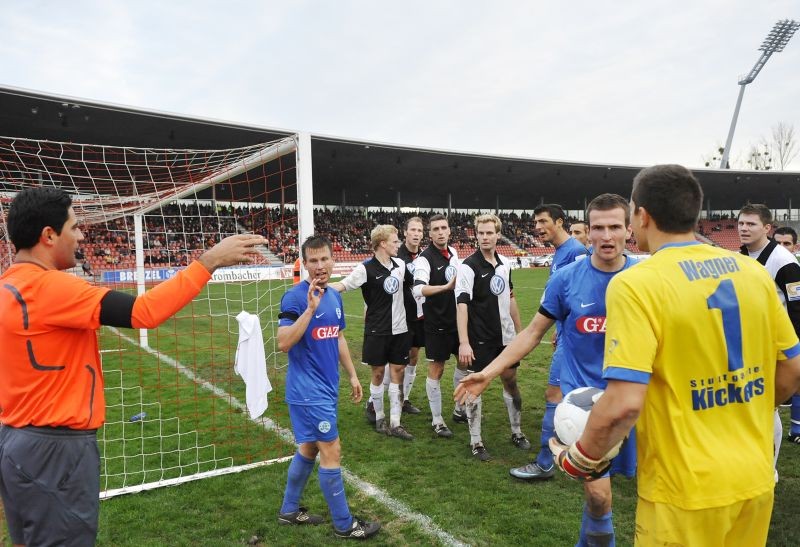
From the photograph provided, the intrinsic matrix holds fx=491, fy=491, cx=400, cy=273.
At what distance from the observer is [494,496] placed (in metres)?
3.93

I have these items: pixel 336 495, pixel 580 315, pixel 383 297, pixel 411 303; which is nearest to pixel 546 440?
pixel 580 315

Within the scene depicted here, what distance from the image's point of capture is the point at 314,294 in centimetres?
328

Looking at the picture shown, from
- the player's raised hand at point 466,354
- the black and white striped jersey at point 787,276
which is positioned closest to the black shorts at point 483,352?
the player's raised hand at point 466,354

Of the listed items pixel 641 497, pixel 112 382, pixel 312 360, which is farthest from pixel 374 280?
pixel 112 382

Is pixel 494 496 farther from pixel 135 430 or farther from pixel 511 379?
pixel 135 430

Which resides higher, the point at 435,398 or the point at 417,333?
the point at 417,333

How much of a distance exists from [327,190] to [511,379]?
122 ft

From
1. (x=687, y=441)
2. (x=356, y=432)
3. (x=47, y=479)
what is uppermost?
(x=687, y=441)

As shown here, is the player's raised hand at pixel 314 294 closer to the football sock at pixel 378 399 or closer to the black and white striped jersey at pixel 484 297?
the black and white striped jersey at pixel 484 297

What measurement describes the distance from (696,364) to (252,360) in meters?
3.64

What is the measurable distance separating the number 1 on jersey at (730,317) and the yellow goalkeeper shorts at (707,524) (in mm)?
471

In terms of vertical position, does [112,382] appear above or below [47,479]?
below

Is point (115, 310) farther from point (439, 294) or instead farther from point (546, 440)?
point (439, 294)

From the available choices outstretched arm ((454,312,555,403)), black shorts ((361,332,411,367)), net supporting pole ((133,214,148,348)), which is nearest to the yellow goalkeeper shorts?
outstretched arm ((454,312,555,403))
